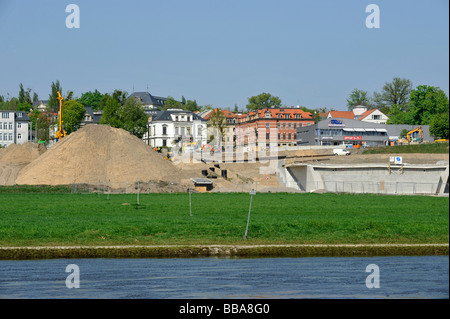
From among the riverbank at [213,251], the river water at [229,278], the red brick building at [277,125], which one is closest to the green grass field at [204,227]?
the riverbank at [213,251]

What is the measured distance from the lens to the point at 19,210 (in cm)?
5631

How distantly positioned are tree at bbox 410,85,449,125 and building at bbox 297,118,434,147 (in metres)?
3.75

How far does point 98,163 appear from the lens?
97.6 meters

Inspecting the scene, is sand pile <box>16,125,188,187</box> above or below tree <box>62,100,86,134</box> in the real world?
below

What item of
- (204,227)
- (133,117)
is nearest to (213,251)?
(204,227)

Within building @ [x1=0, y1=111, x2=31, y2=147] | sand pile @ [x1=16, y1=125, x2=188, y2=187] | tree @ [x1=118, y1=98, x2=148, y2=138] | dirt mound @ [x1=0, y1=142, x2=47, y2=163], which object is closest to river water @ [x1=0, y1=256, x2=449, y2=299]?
sand pile @ [x1=16, y1=125, x2=188, y2=187]

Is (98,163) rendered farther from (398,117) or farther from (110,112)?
(398,117)

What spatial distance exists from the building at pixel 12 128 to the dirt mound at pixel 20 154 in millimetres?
74305

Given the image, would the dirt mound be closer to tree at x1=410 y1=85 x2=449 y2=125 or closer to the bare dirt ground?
the bare dirt ground

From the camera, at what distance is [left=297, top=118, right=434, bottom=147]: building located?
170125mm

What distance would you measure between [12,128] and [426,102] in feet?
361

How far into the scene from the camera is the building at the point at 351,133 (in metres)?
170

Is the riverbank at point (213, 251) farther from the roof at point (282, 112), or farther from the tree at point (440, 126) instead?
the roof at point (282, 112)
